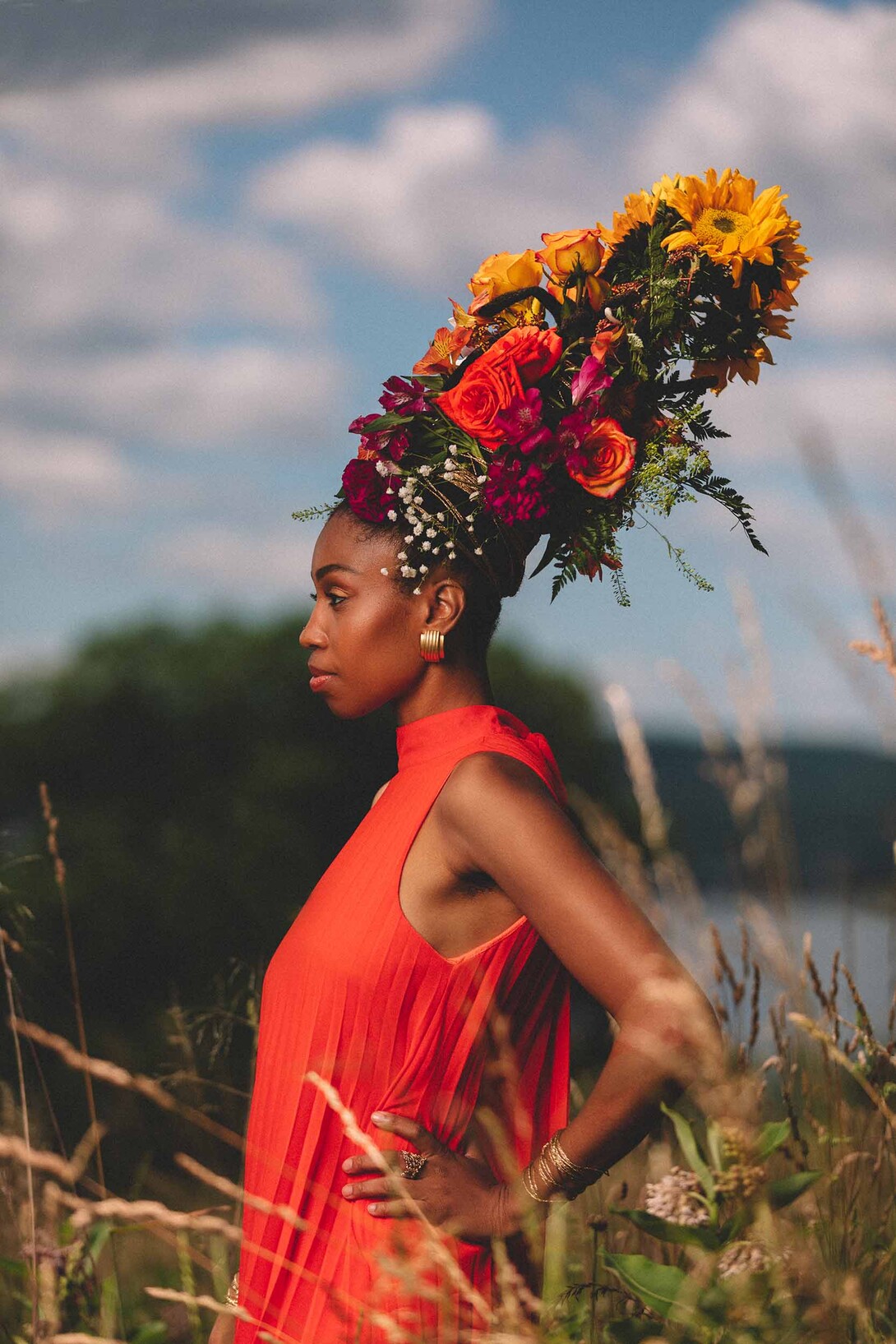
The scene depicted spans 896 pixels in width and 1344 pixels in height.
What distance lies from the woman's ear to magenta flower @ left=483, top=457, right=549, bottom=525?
147mm

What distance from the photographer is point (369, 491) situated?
2.15 metres

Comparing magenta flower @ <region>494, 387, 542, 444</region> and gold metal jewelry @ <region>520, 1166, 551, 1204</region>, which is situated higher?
magenta flower @ <region>494, 387, 542, 444</region>

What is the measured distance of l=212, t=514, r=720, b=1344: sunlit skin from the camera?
1.69 m

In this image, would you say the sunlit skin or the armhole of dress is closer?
the sunlit skin

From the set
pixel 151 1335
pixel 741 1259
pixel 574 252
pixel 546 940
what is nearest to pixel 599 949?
pixel 546 940

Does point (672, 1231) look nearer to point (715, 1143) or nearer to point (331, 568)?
point (715, 1143)

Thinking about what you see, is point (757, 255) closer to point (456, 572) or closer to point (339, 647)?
point (456, 572)

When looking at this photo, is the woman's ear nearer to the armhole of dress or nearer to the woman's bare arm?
the armhole of dress

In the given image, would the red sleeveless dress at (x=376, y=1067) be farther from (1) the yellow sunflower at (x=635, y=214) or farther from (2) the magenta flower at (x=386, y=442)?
(1) the yellow sunflower at (x=635, y=214)

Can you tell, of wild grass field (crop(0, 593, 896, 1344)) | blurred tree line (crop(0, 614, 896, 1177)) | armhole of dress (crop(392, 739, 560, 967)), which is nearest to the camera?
wild grass field (crop(0, 593, 896, 1344))

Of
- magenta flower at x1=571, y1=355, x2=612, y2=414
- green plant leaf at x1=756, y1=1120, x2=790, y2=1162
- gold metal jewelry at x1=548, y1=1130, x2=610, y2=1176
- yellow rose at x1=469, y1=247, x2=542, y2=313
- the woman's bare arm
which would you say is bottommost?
green plant leaf at x1=756, y1=1120, x2=790, y2=1162

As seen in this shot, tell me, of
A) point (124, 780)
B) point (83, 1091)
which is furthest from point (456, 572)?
point (124, 780)

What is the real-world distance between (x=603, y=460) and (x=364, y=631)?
50 centimetres

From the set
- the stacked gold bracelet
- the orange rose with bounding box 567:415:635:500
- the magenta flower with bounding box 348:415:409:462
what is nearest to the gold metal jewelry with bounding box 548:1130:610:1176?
the stacked gold bracelet
